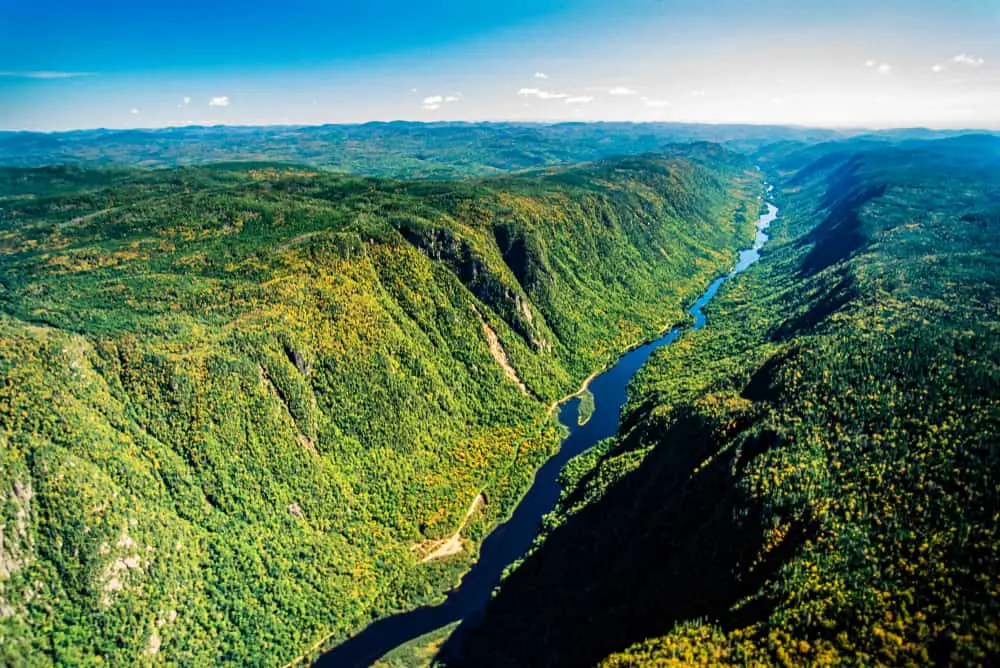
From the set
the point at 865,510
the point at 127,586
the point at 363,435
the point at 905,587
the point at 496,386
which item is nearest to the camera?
the point at 905,587

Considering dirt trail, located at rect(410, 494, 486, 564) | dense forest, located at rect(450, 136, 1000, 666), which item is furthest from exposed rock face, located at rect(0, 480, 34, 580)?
dense forest, located at rect(450, 136, 1000, 666)

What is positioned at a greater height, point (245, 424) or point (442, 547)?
point (245, 424)

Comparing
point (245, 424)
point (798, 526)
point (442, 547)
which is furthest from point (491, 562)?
point (798, 526)

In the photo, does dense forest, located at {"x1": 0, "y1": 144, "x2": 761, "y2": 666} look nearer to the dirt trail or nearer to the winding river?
the dirt trail

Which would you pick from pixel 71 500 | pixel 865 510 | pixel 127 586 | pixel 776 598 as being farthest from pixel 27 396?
pixel 865 510

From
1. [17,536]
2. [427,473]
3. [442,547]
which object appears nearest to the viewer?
[17,536]

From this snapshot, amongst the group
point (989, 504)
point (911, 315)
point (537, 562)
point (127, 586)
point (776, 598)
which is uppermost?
point (911, 315)

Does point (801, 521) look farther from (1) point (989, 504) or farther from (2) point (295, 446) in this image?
(2) point (295, 446)

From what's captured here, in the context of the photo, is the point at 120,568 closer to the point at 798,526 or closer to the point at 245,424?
the point at 245,424
